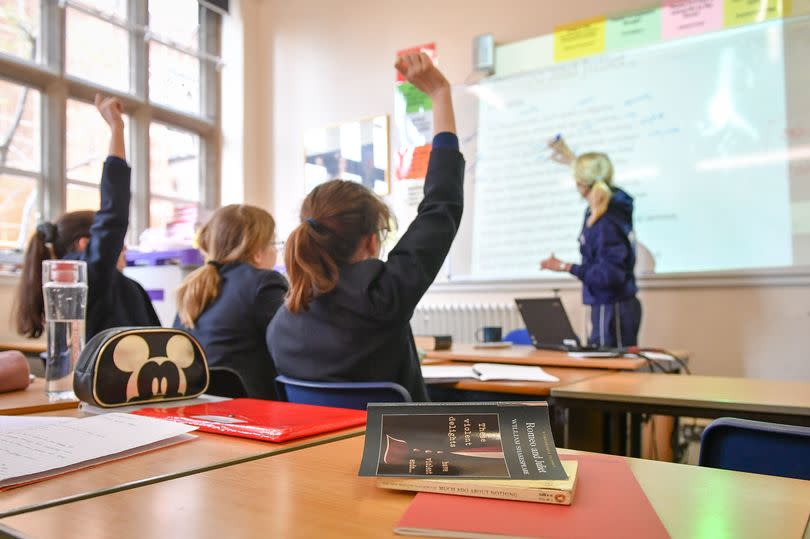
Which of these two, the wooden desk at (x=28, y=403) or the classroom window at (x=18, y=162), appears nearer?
the wooden desk at (x=28, y=403)

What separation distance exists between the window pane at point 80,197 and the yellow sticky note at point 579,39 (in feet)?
10.9

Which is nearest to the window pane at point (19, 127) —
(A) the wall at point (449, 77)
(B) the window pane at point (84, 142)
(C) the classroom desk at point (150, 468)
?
(B) the window pane at point (84, 142)

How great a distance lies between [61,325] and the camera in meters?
1.22

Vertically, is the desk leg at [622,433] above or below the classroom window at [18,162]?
below

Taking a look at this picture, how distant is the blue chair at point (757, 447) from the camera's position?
34.3 inches

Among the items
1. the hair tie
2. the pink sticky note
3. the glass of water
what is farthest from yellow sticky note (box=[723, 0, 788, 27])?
the glass of water

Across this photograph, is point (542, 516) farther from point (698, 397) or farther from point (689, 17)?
A: point (689, 17)

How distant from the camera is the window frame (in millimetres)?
4328

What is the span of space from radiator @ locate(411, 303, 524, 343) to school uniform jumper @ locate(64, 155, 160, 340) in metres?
2.19

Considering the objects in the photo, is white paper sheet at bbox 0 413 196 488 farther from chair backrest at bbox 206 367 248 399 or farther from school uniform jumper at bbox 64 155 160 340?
school uniform jumper at bbox 64 155 160 340

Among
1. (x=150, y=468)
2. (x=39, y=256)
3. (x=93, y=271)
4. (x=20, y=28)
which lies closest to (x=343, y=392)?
(x=150, y=468)

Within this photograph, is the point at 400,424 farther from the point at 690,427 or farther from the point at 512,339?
the point at 690,427

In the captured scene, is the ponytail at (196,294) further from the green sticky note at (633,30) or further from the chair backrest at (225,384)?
the green sticky note at (633,30)

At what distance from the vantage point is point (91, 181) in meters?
4.62
